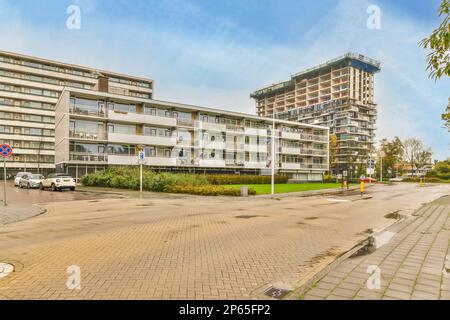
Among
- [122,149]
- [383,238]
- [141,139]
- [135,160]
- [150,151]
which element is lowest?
[383,238]

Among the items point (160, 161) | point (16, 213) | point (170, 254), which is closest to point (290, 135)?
point (160, 161)

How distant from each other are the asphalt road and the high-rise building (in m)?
15.9

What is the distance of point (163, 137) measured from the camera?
1604 inches

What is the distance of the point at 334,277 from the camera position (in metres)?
4.64

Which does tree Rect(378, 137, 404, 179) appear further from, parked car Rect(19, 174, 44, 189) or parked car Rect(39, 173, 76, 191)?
parked car Rect(19, 174, 44, 189)

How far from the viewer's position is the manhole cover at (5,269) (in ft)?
16.4

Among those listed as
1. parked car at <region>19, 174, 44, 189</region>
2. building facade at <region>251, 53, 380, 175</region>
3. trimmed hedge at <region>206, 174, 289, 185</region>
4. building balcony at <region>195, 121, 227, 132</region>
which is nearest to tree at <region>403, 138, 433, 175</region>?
building facade at <region>251, 53, 380, 175</region>

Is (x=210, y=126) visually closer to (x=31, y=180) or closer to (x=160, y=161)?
(x=160, y=161)

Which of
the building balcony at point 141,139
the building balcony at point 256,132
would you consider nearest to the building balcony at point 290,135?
the building balcony at point 256,132

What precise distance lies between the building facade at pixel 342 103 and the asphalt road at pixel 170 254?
8684cm

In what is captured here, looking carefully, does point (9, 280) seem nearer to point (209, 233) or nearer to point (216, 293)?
point (216, 293)

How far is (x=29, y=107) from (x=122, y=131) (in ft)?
138

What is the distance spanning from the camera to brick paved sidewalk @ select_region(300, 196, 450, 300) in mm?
4004
